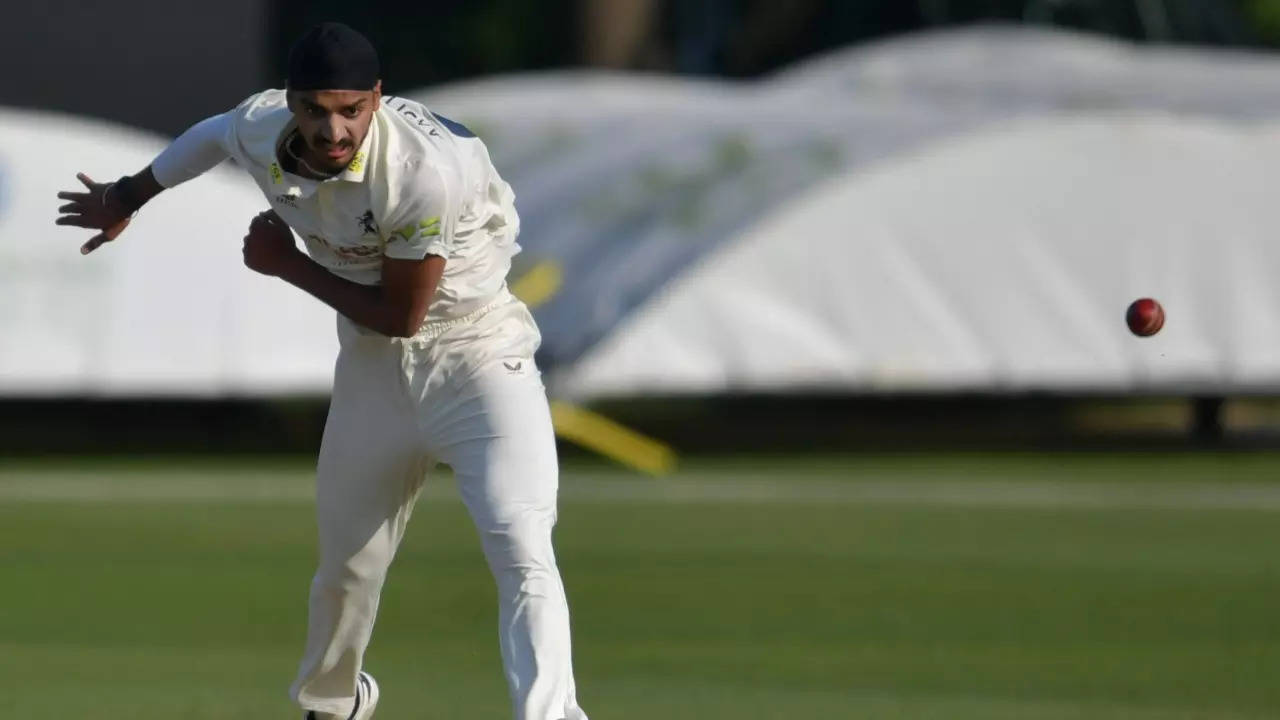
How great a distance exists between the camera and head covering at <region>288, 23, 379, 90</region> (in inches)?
249

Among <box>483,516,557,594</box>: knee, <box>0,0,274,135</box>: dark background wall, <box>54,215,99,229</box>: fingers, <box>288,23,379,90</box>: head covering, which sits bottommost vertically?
<box>0,0,274,135</box>: dark background wall

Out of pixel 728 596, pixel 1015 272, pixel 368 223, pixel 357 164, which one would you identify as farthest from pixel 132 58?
pixel 357 164

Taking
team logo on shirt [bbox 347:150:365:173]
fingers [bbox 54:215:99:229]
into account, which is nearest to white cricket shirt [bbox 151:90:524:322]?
team logo on shirt [bbox 347:150:365:173]

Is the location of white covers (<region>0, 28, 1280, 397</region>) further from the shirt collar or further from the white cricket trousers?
the shirt collar

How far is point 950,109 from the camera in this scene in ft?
92.4

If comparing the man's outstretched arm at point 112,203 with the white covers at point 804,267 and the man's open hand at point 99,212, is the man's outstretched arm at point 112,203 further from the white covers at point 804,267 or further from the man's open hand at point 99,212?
the white covers at point 804,267

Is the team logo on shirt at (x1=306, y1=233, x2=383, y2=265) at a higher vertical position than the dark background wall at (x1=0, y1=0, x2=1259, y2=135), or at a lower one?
higher

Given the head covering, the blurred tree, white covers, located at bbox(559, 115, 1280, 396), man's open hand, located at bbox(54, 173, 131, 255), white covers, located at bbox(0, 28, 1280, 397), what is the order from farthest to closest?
the blurred tree < white covers, located at bbox(559, 115, 1280, 396) < white covers, located at bbox(0, 28, 1280, 397) < man's open hand, located at bbox(54, 173, 131, 255) < the head covering

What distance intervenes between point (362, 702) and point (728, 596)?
17.5ft

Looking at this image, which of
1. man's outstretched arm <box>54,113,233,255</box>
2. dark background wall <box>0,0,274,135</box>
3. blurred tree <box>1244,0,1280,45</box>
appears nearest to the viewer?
man's outstretched arm <box>54,113,233,255</box>

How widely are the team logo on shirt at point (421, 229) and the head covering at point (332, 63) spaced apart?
381mm

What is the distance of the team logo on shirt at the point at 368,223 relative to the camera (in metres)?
6.62

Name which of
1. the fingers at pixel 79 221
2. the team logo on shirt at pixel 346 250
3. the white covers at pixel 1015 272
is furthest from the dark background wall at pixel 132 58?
the team logo on shirt at pixel 346 250

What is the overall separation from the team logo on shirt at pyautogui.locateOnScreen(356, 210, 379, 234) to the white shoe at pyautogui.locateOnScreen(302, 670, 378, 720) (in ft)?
4.87
